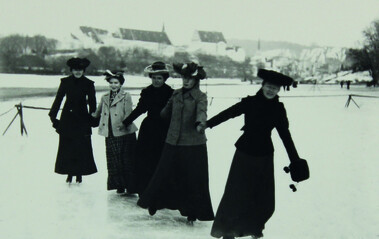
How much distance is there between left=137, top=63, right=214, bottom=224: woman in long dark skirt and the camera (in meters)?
4.27

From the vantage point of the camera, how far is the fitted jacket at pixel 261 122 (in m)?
3.75

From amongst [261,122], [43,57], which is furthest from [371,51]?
[261,122]

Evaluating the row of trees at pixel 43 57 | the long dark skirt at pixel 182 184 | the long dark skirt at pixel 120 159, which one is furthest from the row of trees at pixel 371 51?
the long dark skirt at pixel 182 184

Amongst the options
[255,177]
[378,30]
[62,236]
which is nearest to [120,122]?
[62,236]

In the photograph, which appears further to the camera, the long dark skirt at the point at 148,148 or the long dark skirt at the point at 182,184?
the long dark skirt at the point at 148,148

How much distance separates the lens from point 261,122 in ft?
12.4

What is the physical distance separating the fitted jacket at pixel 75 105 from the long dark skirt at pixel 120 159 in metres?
0.63

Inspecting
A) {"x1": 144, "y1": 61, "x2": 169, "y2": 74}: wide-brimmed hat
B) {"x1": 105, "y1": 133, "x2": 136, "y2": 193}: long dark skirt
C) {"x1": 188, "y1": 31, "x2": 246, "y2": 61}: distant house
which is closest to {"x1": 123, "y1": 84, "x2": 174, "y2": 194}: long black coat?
{"x1": 144, "y1": 61, "x2": 169, "y2": 74}: wide-brimmed hat

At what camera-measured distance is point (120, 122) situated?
529 centimetres

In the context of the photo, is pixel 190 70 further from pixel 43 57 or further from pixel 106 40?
pixel 106 40

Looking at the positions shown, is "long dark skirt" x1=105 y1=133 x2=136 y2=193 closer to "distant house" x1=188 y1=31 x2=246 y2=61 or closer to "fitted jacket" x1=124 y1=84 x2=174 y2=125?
"fitted jacket" x1=124 y1=84 x2=174 y2=125

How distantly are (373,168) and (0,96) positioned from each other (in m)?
19.8

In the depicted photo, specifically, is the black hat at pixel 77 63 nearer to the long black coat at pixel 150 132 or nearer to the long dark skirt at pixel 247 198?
the long black coat at pixel 150 132

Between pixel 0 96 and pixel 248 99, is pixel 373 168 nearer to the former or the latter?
pixel 248 99
